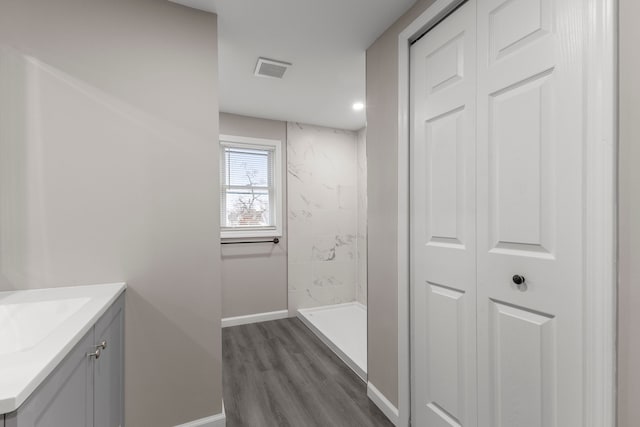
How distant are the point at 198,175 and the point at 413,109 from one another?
1.32 meters

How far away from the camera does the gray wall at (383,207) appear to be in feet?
6.10

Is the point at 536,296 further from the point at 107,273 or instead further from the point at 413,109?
the point at 107,273

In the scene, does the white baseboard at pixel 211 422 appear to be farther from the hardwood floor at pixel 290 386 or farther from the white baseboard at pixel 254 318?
the white baseboard at pixel 254 318

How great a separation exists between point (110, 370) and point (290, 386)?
128cm

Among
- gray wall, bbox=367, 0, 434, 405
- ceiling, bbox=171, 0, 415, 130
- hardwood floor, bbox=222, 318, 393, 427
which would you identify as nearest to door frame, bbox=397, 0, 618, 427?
gray wall, bbox=367, 0, 434, 405

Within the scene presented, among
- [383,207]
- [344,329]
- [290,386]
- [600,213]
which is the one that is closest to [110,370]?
[290,386]

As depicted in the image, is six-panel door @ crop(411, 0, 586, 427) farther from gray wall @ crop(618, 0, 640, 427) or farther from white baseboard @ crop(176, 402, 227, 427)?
white baseboard @ crop(176, 402, 227, 427)

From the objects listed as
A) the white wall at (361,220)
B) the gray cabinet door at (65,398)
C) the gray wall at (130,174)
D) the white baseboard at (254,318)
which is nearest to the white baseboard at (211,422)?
the gray wall at (130,174)

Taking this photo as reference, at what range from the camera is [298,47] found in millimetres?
2135

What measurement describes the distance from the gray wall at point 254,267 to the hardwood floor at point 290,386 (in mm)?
460

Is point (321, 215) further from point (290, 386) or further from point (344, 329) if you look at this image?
point (290, 386)

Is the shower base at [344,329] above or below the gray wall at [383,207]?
below

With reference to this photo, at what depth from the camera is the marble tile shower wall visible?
12.4ft

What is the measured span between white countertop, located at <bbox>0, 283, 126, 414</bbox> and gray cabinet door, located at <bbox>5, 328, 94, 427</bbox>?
0.04 meters
